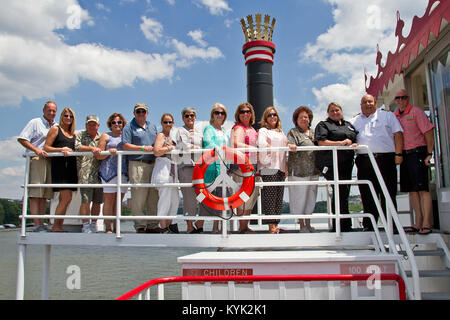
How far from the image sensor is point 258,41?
814 centimetres

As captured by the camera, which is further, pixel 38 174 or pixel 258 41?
pixel 258 41

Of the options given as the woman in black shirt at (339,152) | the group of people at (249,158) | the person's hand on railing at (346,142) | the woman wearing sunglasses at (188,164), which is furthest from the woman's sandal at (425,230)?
the woman wearing sunglasses at (188,164)

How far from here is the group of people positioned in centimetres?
400

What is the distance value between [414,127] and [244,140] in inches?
73.6

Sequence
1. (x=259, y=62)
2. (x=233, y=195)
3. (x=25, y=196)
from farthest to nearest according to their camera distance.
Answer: (x=259, y=62), (x=25, y=196), (x=233, y=195)

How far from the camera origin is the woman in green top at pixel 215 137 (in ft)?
12.8

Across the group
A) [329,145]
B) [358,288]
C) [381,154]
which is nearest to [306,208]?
[329,145]

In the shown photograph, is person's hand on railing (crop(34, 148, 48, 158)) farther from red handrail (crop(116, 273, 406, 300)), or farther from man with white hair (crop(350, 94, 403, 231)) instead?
man with white hair (crop(350, 94, 403, 231))

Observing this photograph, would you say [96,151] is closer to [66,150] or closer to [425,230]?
[66,150]

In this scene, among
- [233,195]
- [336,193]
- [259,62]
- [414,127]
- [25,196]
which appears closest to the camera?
[336,193]

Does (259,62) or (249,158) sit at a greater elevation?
(259,62)

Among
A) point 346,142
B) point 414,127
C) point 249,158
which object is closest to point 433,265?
point 414,127
